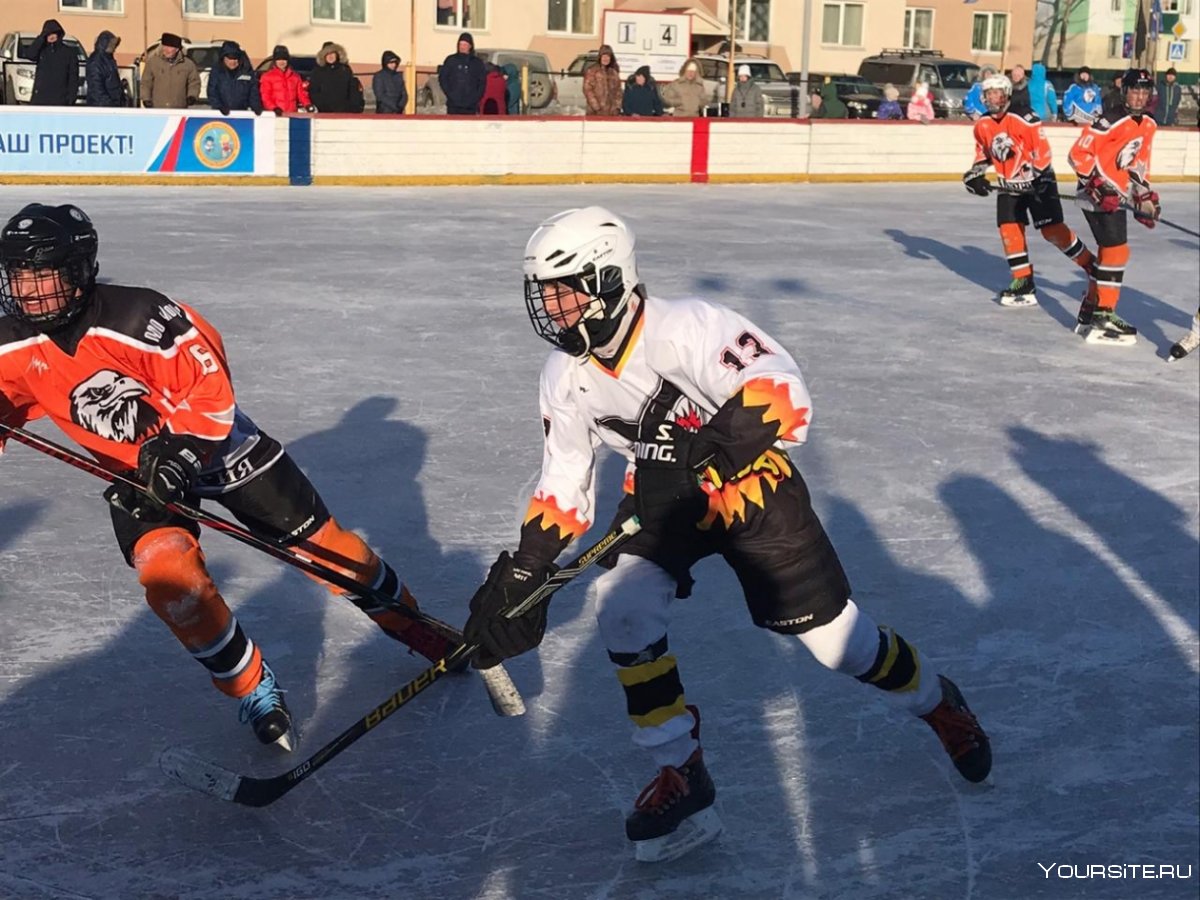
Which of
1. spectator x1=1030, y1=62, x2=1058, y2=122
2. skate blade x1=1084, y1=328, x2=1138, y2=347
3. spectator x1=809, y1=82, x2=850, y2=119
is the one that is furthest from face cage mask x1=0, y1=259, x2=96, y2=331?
A: spectator x1=809, y1=82, x2=850, y2=119

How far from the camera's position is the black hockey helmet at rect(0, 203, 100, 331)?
3.10 meters

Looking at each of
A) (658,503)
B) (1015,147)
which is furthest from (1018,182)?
(658,503)

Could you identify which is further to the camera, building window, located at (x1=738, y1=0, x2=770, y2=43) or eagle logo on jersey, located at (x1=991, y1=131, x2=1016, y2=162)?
building window, located at (x1=738, y1=0, x2=770, y2=43)

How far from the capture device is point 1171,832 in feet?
10.6

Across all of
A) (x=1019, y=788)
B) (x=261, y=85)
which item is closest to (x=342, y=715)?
(x=1019, y=788)

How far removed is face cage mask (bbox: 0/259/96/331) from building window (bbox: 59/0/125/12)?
24.3 m

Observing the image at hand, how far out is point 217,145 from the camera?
13898mm

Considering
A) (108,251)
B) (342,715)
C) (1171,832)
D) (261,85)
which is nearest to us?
(1171,832)

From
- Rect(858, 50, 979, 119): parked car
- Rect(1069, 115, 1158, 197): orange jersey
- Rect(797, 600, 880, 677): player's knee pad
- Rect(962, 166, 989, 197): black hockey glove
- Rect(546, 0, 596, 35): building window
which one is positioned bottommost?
Rect(797, 600, 880, 677): player's knee pad

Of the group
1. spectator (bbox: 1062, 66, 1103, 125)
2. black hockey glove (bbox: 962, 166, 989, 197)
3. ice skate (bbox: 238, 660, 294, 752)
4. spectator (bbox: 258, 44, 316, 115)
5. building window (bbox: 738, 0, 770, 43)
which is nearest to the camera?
ice skate (bbox: 238, 660, 294, 752)

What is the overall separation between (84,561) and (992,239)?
9680 millimetres

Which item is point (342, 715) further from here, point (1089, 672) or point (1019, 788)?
point (1089, 672)

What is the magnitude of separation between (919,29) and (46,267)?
3498 centimetres

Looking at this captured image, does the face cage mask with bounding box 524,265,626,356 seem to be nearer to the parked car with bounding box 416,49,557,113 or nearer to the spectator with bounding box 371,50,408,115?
the spectator with bounding box 371,50,408,115
